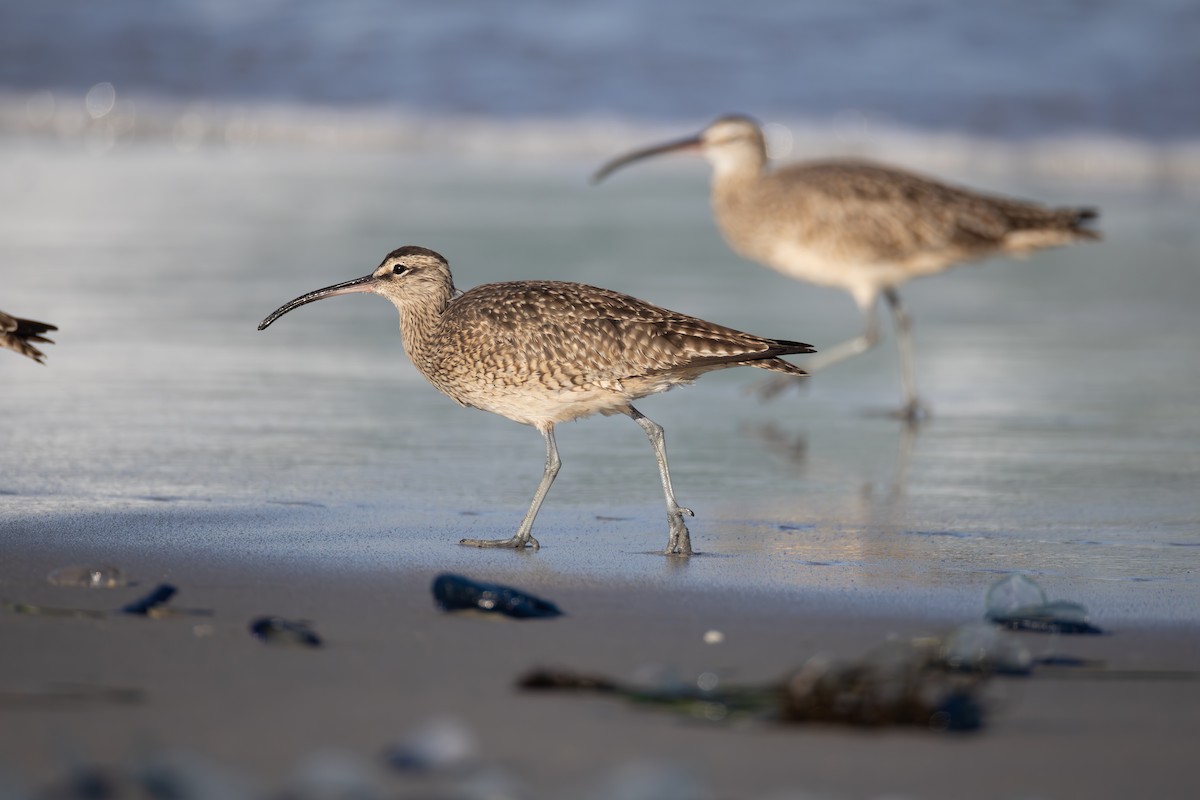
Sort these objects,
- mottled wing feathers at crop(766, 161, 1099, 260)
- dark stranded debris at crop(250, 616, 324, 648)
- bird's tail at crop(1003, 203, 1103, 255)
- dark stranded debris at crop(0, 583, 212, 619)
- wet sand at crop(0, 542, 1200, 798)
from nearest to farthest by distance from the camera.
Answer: wet sand at crop(0, 542, 1200, 798) < dark stranded debris at crop(250, 616, 324, 648) < dark stranded debris at crop(0, 583, 212, 619) < mottled wing feathers at crop(766, 161, 1099, 260) < bird's tail at crop(1003, 203, 1103, 255)

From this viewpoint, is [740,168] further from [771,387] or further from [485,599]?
[485,599]

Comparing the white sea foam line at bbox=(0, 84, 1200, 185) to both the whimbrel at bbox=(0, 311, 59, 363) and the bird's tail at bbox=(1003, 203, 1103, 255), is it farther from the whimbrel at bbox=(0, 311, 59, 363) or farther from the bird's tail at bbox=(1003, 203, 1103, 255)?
the whimbrel at bbox=(0, 311, 59, 363)

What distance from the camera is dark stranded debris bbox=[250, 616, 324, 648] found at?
→ 4309 millimetres

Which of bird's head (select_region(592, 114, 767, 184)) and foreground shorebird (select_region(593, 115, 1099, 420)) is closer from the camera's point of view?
foreground shorebird (select_region(593, 115, 1099, 420))

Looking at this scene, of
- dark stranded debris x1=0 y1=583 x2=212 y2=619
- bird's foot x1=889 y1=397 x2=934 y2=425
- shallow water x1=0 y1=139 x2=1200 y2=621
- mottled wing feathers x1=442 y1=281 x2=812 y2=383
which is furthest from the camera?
bird's foot x1=889 y1=397 x2=934 y2=425

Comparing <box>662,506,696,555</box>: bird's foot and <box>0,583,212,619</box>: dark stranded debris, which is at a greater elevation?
<box>662,506,696,555</box>: bird's foot

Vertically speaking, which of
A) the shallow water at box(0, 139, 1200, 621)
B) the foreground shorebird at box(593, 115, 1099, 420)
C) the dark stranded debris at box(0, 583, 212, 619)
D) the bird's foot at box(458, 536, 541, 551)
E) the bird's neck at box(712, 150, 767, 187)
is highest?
the bird's neck at box(712, 150, 767, 187)

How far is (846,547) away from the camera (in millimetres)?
5668

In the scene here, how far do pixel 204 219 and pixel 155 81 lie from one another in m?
9.32

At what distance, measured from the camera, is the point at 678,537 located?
555 cm

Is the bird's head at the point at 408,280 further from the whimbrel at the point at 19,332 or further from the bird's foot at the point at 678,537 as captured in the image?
the bird's foot at the point at 678,537

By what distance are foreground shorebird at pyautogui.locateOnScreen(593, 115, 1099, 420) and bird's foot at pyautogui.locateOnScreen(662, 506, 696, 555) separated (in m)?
4.40

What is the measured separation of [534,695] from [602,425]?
3975 millimetres

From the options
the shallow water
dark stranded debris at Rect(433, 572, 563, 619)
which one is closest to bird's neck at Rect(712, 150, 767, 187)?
the shallow water
